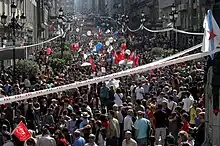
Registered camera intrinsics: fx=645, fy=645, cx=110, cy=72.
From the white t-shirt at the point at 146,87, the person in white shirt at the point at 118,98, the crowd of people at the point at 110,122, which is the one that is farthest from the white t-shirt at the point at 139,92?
the person in white shirt at the point at 118,98

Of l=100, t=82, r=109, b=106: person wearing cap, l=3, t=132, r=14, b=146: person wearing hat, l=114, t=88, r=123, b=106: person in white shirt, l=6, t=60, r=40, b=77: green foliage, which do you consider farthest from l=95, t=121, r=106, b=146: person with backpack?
l=6, t=60, r=40, b=77: green foliage

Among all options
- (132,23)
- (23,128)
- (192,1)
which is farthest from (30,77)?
(132,23)

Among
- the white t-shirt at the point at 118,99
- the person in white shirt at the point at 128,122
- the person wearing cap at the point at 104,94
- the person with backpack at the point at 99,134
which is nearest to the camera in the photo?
the person with backpack at the point at 99,134

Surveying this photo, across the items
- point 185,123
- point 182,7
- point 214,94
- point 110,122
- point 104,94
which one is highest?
point 182,7

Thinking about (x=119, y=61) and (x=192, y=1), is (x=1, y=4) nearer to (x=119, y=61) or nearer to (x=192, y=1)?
(x=119, y=61)

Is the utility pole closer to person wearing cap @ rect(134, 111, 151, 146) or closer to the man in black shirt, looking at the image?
person wearing cap @ rect(134, 111, 151, 146)

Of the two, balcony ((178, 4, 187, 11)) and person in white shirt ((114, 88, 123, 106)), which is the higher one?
balcony ((178, 4, 187, 11))

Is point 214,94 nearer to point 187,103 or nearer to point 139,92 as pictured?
point 187,103

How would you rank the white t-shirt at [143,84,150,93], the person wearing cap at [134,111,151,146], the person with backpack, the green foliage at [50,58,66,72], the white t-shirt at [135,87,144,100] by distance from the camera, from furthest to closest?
the green foliage at [50,58,66,72]
the white t-shirt at [143,84,150,93]
the white t-shirt at [135,87,144,100]
the person wearing cap at [134,111,151,146]
the person with backpack

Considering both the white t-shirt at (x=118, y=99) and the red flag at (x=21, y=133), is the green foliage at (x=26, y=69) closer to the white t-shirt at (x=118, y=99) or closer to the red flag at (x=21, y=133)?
the white t-shirt at (x=118, y=99)

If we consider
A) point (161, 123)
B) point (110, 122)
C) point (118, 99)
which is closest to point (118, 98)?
point (118, 99)

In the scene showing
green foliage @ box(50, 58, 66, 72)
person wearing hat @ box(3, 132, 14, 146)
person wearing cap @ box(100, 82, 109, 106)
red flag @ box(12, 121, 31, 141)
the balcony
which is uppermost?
the balcony

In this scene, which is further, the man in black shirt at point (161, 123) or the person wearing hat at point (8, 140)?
the man in black shirt at point (161, 123)

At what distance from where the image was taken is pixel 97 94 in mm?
25812
